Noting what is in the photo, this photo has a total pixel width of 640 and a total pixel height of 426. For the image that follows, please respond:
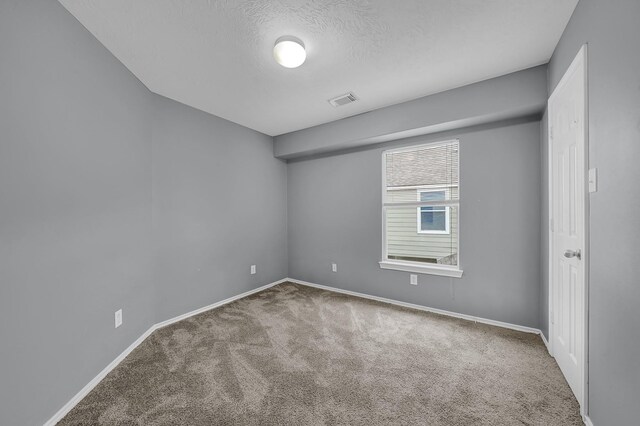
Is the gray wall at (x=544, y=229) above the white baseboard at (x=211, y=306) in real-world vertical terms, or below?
above

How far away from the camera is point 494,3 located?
164 cm

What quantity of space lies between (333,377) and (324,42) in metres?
2.58

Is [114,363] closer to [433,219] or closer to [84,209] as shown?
[84,209]

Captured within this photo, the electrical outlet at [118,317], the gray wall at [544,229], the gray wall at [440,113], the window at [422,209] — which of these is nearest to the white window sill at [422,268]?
the window at [422,209]

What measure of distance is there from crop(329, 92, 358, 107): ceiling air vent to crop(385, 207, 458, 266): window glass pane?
1.56 metres

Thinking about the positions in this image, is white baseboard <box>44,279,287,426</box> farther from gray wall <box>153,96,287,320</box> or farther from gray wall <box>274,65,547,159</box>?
gray wall <box>274,65,547,159</box>

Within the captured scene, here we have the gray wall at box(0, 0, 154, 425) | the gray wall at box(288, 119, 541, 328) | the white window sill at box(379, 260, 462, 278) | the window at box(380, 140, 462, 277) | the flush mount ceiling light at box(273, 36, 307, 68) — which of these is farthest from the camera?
the window at box(380, 140, 462, 277)

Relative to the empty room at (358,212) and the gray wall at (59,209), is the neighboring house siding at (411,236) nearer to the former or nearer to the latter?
the empty room at (358,212)

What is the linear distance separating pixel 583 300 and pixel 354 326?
6.21ft

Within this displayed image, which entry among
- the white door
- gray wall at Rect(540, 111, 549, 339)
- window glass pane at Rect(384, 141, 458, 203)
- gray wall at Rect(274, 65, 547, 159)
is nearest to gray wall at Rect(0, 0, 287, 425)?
gray wall at Rect(274, 65, 547, 159)

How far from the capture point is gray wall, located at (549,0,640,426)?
1073mm

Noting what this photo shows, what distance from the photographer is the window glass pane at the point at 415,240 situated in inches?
124

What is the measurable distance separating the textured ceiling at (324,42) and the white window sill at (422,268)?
2073 mm

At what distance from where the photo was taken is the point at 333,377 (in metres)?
1.91
